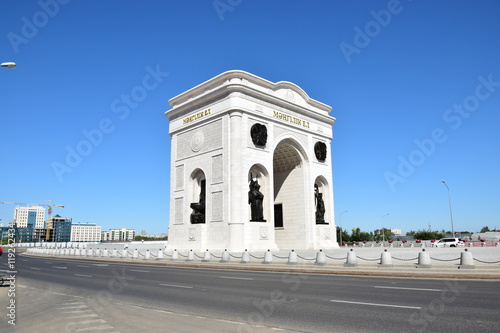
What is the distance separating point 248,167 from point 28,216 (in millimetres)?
131990

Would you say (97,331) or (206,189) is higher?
(206,189)

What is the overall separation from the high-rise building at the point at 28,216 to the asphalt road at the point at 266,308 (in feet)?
416

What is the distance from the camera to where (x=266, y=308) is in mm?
10172

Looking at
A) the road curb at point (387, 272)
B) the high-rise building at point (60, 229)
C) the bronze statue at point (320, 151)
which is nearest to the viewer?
the road curb at point (387, 272)

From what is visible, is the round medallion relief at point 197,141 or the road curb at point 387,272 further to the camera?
the round medallion relief at point 197,141

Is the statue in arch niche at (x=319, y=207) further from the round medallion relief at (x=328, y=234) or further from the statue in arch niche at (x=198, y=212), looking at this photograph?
the statue in arch niche at (x=198, y=212)

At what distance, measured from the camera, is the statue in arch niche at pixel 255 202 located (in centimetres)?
3809

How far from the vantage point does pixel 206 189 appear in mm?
40219

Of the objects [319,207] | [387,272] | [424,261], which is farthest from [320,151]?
[387,272]

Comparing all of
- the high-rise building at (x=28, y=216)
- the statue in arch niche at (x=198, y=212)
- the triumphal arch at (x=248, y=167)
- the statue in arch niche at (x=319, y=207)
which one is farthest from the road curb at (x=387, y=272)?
the high-rise building at (x=28, y=216)

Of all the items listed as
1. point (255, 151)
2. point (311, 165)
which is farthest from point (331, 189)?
point (255, 151)

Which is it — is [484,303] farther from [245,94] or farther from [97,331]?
[245,94]

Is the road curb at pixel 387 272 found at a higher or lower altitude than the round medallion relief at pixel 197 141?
lower

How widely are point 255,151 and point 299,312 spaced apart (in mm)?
30520
